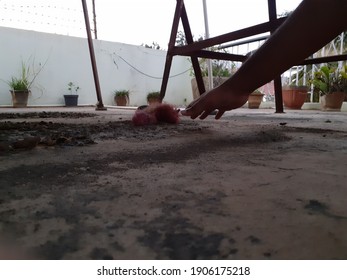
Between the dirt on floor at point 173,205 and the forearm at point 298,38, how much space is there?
0.35 m

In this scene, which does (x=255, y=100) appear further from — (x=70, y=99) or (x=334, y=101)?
(x=70, y=99)

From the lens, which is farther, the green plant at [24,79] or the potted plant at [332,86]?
the green plant at [24,79]

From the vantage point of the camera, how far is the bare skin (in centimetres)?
85

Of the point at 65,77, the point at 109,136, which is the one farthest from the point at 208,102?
the point at 65,77

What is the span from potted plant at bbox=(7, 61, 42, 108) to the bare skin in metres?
5.33

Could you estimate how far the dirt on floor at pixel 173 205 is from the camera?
1.18 feet

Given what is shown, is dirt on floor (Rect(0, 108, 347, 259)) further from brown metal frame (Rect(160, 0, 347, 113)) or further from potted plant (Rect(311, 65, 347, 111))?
potted plant (Rect(311, 65, 347, 111))

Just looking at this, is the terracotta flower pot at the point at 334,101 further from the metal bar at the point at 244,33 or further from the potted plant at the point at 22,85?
the potted plant at the point at 22,85

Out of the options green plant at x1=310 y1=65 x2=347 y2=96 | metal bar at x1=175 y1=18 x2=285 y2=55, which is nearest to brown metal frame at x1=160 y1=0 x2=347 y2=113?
metal bar at x1=175 y1=18 x2=285 y2=55

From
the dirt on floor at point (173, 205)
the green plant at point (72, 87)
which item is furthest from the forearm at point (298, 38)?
the green plant at point (72, 87)

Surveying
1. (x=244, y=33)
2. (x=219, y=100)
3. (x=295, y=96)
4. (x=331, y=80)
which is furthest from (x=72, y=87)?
(x=219, y=100)

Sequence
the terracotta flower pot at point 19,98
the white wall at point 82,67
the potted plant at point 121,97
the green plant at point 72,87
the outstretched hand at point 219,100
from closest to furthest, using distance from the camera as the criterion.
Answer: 1. the outstretched hand at point 219,100
2. the terracotta flower pot at point 19,98
3. the white wall at point 82,67
4. the green plant at point 72,87
5. the potted plant at point 121,97

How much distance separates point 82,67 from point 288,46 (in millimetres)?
6791

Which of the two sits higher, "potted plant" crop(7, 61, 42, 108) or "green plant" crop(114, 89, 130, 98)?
"potted plant" crop(7, 61, 42, 108)
